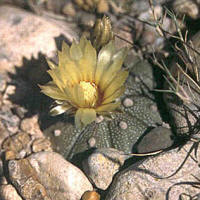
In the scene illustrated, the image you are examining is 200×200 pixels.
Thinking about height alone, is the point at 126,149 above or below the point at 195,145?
below

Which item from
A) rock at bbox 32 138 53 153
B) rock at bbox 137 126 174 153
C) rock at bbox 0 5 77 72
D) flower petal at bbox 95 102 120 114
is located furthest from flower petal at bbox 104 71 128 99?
rock at bbox 0 5 77 72

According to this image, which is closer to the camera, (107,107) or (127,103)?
(107,107)

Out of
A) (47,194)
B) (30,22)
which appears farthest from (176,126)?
(30,22)

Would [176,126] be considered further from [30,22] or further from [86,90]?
[30,22]

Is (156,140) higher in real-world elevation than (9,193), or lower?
higher

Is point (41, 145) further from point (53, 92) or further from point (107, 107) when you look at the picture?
point (107, 107)

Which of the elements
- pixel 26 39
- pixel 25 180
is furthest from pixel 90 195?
pixel 26 39
